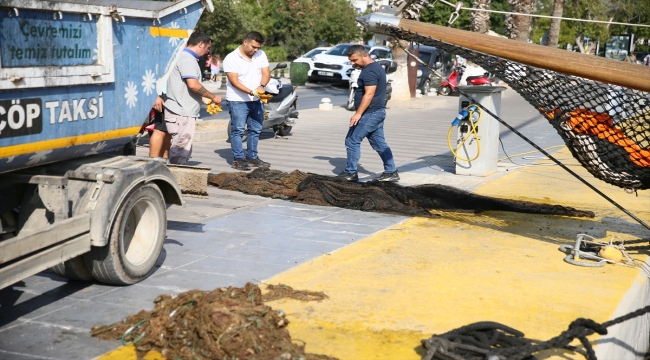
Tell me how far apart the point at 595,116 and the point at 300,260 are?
2761 millimetres

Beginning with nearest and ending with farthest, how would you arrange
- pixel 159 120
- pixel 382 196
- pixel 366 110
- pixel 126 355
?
1. pixel 126 355
2. pixel 382 196
3. pixel 159 120
4. pixel 366 110

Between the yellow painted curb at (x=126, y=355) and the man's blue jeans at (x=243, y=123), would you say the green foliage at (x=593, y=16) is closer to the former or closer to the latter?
the man's blue jeans at (x=243, y=123)

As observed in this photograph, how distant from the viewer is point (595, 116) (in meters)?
6.38

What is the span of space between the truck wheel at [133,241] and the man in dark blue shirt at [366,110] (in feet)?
13.6

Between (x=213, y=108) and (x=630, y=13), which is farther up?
(x=630, y=13)

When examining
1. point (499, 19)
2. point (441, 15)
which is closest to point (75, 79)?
point (441, 15)

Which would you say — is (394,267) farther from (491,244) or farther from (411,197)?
(411,197)

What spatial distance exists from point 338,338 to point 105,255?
1.69 metres

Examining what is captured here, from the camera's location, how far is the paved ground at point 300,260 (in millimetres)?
4508

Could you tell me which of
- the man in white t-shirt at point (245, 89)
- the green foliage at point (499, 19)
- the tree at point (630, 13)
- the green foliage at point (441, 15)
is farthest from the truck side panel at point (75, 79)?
the tree at point (630, 13)

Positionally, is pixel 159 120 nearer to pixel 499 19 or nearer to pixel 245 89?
pixel 245 89

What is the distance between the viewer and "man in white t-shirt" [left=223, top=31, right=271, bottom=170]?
1007 centimetres

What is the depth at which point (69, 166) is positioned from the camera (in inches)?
199

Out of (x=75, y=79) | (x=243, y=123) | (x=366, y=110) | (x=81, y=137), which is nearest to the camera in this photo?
(x=75, y=79)
